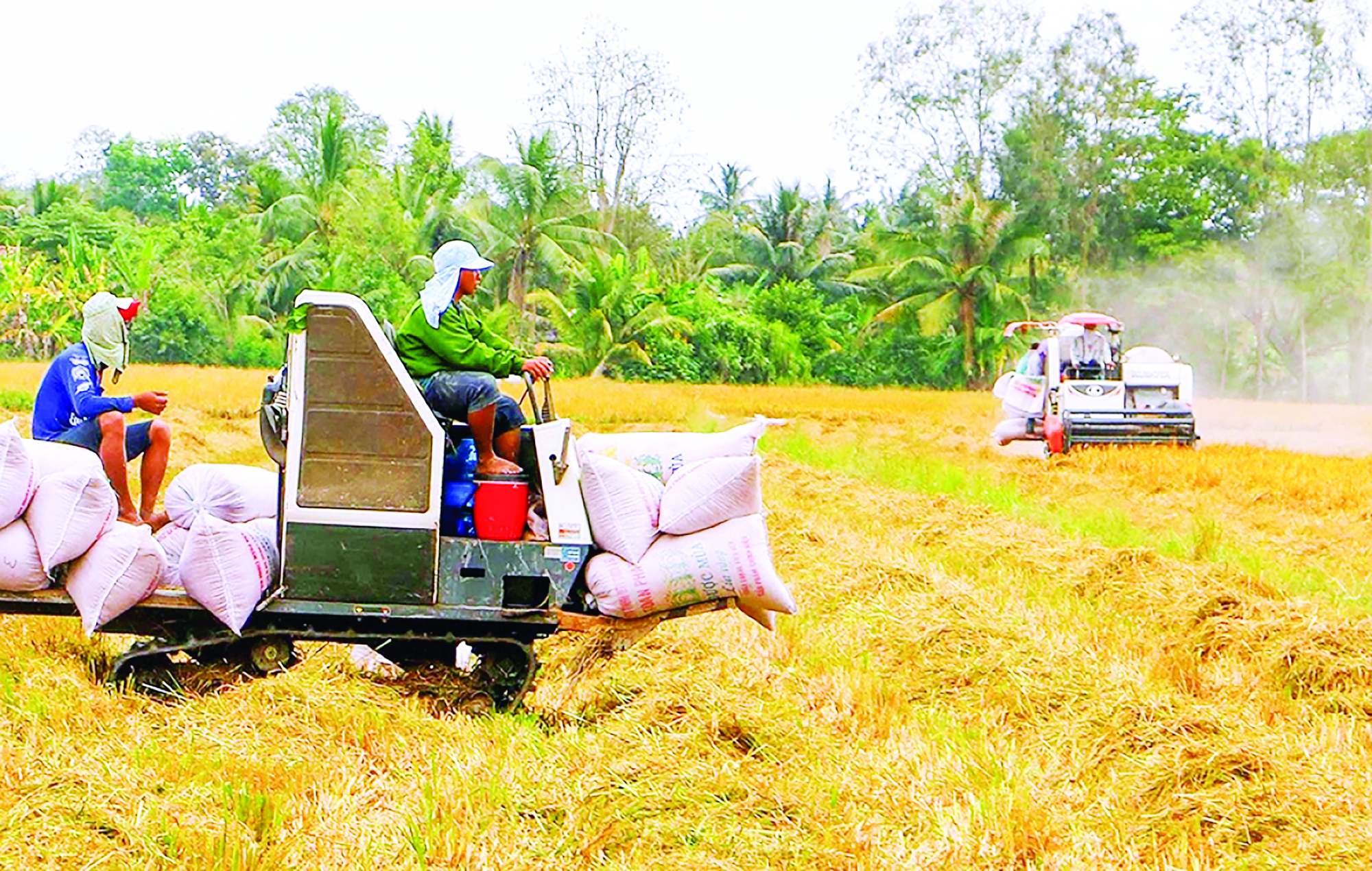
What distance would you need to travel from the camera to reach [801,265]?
44.8 m

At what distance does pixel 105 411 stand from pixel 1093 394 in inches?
573

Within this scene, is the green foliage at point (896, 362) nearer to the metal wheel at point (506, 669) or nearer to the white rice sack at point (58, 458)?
the metal wheel at point (506, 669)

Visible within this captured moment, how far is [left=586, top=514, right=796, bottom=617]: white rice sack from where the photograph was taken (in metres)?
5.65

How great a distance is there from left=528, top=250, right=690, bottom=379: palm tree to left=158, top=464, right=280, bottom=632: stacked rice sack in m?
28.2

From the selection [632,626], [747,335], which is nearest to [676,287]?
[747,335]

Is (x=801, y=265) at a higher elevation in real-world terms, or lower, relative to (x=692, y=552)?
higher

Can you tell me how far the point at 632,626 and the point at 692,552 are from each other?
0.39 metres

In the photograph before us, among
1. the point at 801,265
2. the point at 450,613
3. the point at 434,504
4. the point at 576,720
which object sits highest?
the point at 801,265

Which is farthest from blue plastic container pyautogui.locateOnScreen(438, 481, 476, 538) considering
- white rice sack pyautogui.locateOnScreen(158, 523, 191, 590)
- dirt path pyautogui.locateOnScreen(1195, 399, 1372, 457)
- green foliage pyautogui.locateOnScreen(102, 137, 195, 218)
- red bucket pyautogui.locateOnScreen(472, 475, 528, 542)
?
green foliage pyautogui.locateOnScreen(102, 137, 195, 218)

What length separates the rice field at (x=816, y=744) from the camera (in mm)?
4031

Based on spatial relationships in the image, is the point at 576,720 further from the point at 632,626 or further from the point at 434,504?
the point at 434,504

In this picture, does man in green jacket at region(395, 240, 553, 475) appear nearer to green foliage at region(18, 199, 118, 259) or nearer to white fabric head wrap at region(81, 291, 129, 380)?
white fabric head wrap at region(81, 291, 129, 380)

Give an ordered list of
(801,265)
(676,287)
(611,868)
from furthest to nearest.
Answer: (801,265), (676,287), (611,868)

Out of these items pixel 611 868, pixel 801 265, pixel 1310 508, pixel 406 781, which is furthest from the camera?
pixel 801 265
